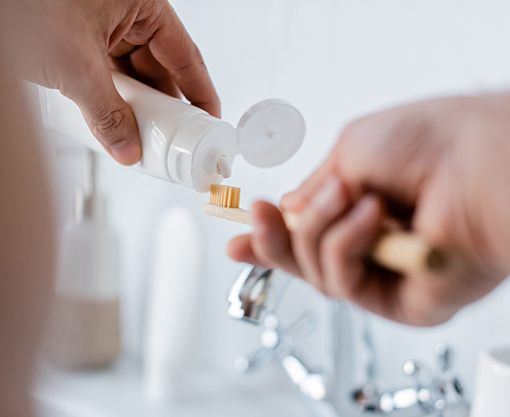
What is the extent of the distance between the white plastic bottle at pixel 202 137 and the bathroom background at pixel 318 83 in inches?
7.1

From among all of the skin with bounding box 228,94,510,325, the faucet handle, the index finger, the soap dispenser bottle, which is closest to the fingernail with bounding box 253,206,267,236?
the skin with bounding box 228,94,510,325

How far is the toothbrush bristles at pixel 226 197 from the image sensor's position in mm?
433

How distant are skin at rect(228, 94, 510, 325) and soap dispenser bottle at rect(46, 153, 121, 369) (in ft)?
2.04

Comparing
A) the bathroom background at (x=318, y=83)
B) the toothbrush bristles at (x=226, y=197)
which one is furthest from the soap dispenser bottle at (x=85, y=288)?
the toothbrush bristles at (x=226, y=197)

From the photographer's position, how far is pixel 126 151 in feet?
1.67

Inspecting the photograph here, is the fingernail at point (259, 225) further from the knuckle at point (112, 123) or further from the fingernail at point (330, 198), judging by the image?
the knuckle at point (112, 123)

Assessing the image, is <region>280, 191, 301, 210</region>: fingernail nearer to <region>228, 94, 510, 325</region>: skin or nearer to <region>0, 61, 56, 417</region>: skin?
<region>228, 94, 510, 325</region>: skin

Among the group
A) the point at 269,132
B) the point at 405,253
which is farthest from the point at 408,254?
the point at 269,132

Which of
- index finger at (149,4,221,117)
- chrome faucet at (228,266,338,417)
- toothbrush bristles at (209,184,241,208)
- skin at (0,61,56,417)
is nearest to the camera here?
skin at (0,61,56,417)

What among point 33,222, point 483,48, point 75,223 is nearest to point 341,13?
point 483,48

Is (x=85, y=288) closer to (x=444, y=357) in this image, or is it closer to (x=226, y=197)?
(x=444, y=357)

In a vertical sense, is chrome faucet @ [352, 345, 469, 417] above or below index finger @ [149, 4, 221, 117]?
below

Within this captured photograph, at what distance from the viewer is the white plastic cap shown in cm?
48

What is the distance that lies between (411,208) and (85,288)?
0.67 meters
